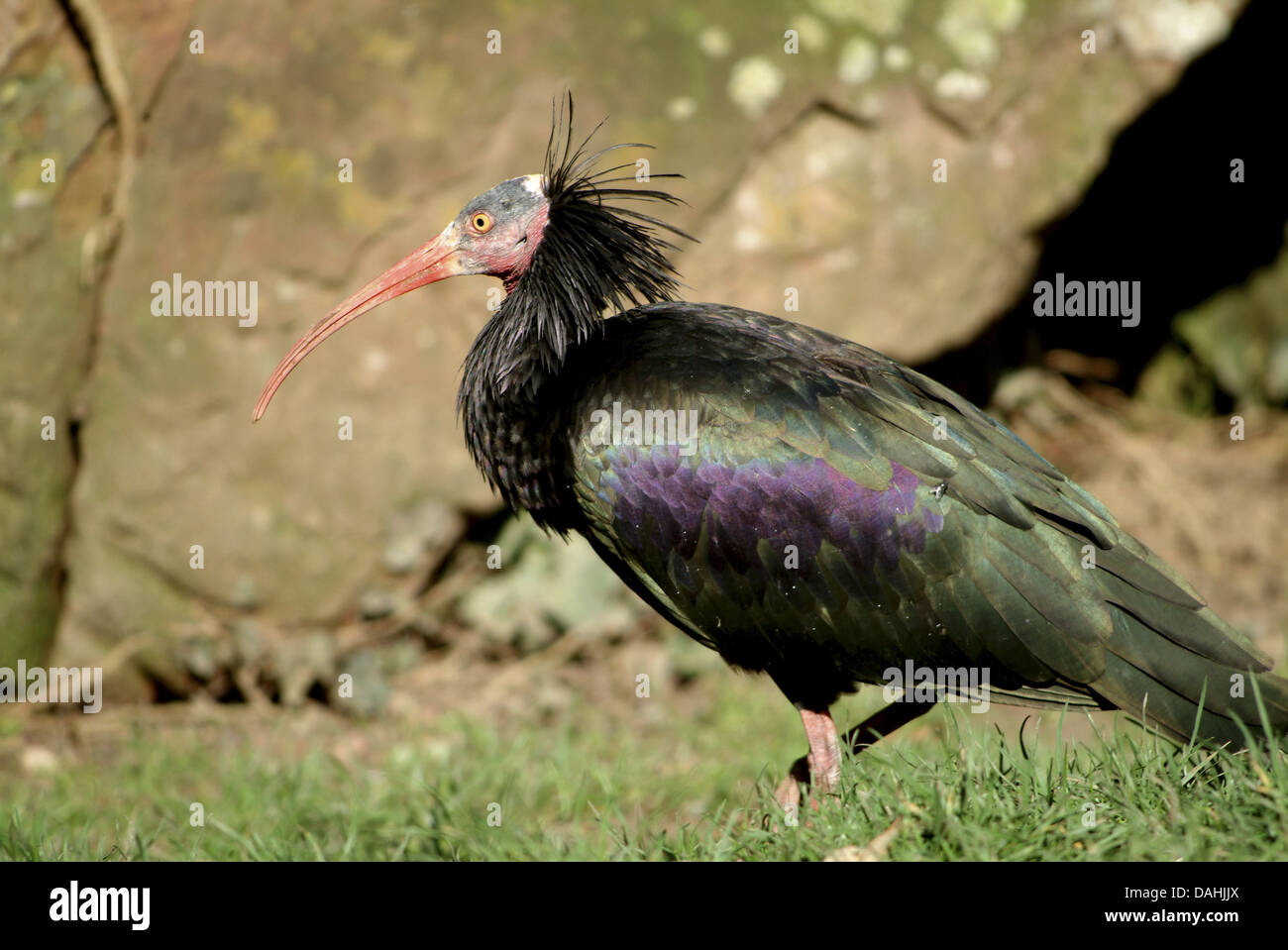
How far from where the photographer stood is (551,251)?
4.53m

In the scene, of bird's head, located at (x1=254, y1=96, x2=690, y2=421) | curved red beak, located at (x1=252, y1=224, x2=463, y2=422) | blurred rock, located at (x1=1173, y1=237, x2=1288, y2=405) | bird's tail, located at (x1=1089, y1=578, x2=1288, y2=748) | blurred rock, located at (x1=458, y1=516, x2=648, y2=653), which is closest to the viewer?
bird's tail, located at (x1=1089, y1=578, x2=1288, y2=748)

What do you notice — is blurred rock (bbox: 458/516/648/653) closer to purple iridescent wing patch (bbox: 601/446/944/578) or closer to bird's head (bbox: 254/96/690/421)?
bird's head (bbox: 254/96/690/421)

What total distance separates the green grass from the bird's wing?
29cm

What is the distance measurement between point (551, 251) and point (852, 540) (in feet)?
4.89

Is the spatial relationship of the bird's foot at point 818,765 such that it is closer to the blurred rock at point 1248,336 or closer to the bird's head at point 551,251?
the bird's head at point 551,251

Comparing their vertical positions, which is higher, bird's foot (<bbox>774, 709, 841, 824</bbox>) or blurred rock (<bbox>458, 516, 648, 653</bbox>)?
blurred rock (<bbox>458, 516, 648, 653</bbox>)

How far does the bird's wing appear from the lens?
12.6 ft

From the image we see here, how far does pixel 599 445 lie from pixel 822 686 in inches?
41.2

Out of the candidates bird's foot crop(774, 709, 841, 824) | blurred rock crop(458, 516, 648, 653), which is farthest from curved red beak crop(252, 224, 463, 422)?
blurred rock crop(458, 516, 648, 653)

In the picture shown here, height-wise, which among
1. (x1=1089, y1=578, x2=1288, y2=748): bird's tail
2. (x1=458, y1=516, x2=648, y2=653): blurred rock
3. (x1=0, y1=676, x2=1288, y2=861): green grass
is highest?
(x1=458, y1=516, x2=648, y2=653): blurred rock

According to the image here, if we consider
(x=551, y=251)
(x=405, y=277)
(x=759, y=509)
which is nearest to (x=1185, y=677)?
(x=759, y=509)

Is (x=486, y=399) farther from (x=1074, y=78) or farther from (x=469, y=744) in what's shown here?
(x=1074, y=78)

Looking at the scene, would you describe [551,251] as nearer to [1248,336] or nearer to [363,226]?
[363,226]
